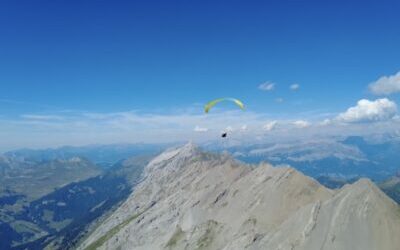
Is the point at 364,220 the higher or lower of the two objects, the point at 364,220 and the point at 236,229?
the higher

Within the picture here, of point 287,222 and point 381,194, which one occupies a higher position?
point 381,194

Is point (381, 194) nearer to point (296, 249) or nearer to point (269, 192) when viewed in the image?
point (296, 249)

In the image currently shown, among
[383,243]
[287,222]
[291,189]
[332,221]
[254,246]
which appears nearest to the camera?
[383,243]

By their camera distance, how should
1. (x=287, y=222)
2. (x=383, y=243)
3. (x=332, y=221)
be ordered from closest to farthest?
(x=383, y=243)
(x=332, y=221)
(x=287, y=222)

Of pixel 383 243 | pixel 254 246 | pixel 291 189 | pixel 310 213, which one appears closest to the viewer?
pixel 383 243

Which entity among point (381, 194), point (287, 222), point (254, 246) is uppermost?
point (381, 194)

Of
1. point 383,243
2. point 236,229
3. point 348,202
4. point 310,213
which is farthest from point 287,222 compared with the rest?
point 236,229

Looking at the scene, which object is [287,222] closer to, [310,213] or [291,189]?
[310,213]

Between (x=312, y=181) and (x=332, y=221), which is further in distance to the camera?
(x=312, y=181)

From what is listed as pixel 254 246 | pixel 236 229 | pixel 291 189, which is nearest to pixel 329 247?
pixel 254 246
